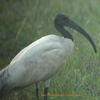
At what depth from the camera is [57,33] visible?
6.17 metres

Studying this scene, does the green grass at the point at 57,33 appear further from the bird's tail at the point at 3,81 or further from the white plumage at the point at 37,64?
the bird's tail at the point at 3,81

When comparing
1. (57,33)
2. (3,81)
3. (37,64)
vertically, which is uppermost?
(37,64)

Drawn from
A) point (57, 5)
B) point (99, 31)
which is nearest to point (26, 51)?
point (99, 31)

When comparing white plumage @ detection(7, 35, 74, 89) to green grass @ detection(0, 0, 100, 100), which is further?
green grass @ detection(0, 0, 100, 100)

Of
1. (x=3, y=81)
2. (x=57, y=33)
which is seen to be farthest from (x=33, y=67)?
(x=57, y=33)

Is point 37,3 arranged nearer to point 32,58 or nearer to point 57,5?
point 57,5

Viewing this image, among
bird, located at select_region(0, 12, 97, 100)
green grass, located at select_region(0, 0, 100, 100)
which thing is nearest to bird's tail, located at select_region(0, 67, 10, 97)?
bird, located at select_region(0, 12, 97, 100)

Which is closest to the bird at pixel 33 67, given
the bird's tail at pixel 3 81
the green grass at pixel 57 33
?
the bird's tail at pixel 3 81

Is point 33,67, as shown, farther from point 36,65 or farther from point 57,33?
point 57,33

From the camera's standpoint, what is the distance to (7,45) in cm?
639

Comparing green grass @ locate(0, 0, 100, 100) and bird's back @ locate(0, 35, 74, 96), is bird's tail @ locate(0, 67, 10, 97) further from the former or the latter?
green grass @ locate(0, 0, 100, 100)

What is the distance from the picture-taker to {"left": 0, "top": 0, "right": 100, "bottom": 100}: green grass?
16.8 ft

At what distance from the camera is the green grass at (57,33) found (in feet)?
16.8

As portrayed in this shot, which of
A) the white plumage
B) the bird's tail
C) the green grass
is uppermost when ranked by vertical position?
the white plumage
